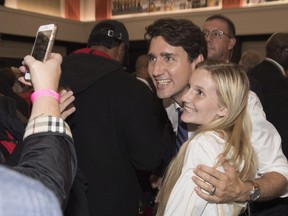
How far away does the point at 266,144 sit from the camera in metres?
1.72

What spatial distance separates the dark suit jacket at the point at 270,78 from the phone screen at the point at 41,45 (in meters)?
2.49

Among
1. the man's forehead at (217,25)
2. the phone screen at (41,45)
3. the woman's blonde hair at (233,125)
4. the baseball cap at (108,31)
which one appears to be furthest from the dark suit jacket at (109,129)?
the man's forehead at (217,25)

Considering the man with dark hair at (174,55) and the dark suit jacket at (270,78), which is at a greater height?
the man with dark hair at (174,55)

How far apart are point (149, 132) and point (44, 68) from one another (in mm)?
1250

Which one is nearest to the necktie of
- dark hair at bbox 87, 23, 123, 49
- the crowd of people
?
the crowd of people

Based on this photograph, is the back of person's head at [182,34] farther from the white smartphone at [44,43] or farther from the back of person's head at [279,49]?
the back of person's head at [279,49]

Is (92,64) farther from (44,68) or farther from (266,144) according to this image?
(44,68)

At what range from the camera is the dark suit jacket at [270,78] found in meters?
3.37

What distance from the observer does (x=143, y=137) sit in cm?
218

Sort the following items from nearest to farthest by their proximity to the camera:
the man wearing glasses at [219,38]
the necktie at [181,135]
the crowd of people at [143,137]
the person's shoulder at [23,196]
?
1. the person's shoulder at [23,196]
2. the crowd of people at [143,137]
3. the necktie at [181,135]
4. the man wearing glasses at [219,38]

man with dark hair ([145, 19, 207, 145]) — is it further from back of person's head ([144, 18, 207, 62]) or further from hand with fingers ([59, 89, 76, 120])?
hand with fingers ([59, 89, 76, 120])

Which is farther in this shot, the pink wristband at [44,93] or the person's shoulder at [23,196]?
the pink wristband at [44,93]

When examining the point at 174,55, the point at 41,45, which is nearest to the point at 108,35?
the point at 174,55

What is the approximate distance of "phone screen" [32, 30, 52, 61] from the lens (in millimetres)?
1160
